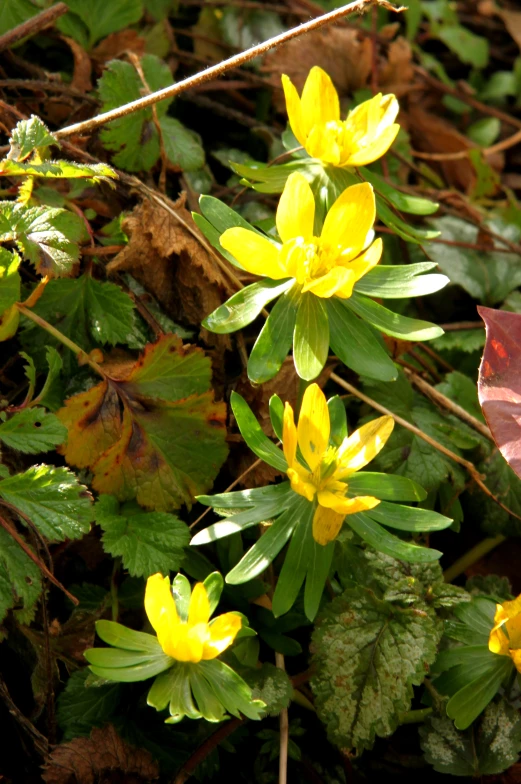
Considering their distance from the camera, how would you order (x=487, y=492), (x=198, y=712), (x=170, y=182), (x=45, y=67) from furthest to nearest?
(x=45, y=67) < (x=170, y=182) < (x=487, y=492) < (x=198, y=712)

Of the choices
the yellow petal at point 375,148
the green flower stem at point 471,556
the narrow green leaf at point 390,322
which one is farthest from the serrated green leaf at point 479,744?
the yellow petal at point 375,148

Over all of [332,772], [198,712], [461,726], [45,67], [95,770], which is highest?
[45,67]

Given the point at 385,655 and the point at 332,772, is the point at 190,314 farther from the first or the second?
the point at 332,772

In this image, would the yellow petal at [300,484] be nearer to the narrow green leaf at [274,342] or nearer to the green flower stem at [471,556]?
the narrow green leaf at [274,342]

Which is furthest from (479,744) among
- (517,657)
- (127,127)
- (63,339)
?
(127,127)

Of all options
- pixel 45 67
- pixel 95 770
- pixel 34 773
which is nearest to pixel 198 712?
pixel 95 770

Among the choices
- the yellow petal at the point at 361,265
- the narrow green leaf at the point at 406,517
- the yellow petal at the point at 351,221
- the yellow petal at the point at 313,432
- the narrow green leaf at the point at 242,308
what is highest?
the yellow petal at the point at 351,221

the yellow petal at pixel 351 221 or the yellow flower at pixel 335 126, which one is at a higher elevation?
the yellow flower at pixel 335 126
